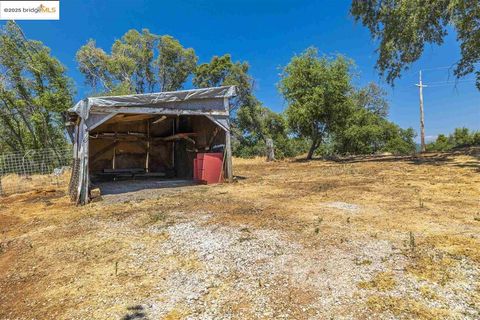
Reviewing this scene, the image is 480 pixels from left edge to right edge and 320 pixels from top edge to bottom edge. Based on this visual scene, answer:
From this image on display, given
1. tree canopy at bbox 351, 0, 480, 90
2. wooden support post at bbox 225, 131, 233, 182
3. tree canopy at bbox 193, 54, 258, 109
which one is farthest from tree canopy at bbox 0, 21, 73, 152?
tree canopy at bbox 351, 0, 480, 90

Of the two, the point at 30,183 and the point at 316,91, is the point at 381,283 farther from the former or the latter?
the point at 316,91

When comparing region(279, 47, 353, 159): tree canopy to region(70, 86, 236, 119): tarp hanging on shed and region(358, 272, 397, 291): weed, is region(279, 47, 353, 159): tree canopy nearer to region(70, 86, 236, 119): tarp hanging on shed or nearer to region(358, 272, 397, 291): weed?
region(70, 86, 236, 119): tarp hanging on shed

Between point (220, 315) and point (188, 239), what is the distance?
1.92m

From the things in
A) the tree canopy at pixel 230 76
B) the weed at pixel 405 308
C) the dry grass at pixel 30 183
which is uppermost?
the tree canopy at pixel 230 76

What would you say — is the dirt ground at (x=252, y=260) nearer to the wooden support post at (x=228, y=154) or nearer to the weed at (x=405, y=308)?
the weed at (x=405, y=308)

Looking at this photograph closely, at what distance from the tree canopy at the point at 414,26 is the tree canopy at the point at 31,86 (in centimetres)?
1884

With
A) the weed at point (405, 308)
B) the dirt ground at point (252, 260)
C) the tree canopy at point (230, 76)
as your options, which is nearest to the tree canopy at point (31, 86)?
the tree canopy at point (230, 76)

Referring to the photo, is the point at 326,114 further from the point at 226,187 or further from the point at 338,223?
the point at 338,223

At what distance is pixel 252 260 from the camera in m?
3.41

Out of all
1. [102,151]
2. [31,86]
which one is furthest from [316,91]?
[31,86]

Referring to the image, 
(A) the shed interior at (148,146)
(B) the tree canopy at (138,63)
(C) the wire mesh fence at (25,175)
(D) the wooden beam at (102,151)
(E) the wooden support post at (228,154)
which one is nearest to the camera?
(E) the wooden support post at (228,154)

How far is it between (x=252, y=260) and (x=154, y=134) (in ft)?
39.7

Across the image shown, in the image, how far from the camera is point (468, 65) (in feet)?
41.9

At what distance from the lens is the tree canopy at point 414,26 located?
10281mm
